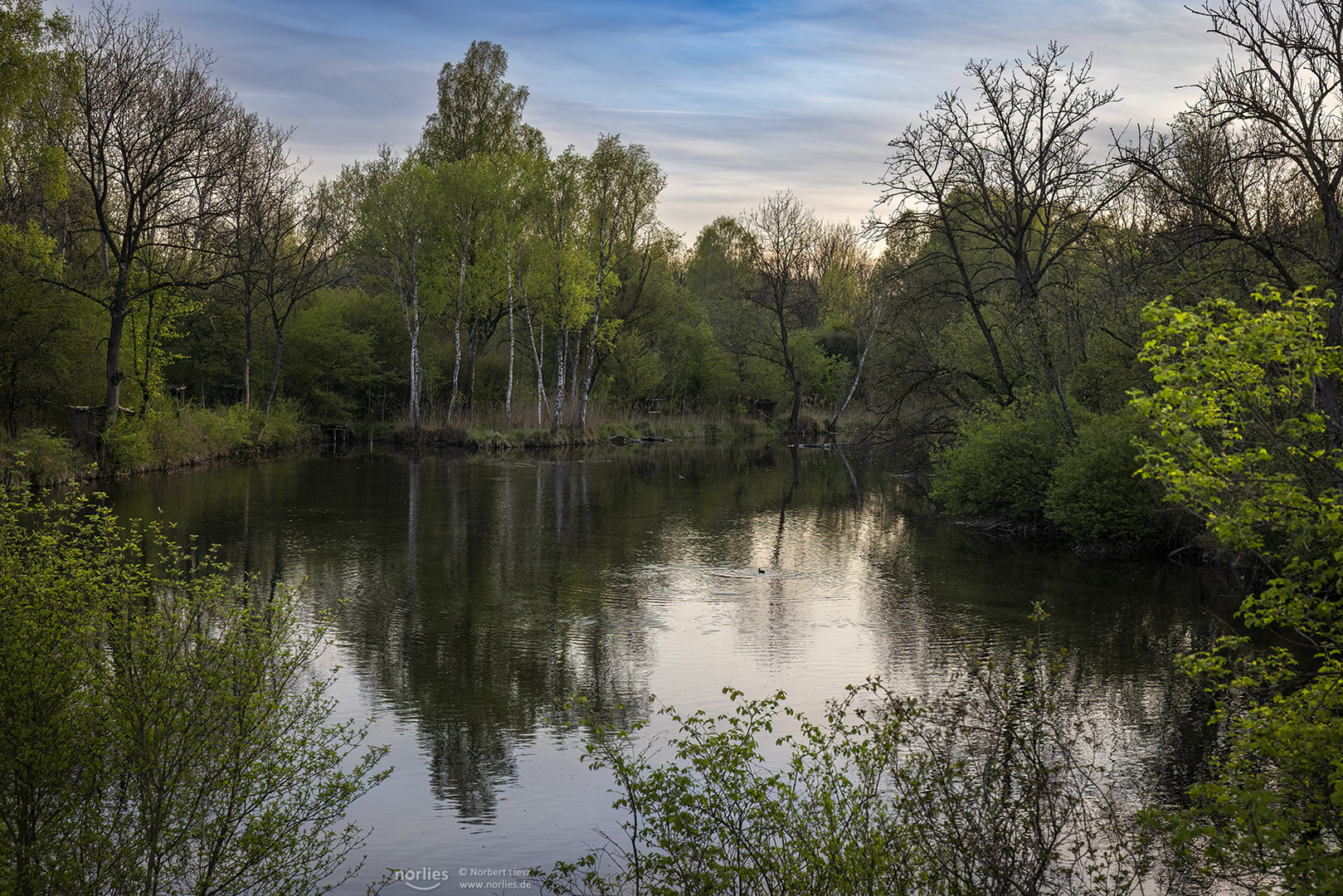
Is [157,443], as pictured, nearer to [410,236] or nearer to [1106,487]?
[410,236]

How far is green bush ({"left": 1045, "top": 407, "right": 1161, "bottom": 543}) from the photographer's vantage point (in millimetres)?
16859

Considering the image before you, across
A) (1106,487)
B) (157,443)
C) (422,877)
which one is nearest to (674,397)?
(157,443)

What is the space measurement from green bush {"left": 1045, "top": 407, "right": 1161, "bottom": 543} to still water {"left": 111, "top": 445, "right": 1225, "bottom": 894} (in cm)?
77

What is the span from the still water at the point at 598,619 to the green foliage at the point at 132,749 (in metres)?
1.15

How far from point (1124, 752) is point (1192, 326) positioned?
4410 millimetres

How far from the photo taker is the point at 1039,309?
21062mm

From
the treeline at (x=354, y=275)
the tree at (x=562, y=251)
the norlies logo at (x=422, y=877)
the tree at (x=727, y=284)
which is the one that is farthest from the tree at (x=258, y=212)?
the norlies logo at (x=422, y=877)

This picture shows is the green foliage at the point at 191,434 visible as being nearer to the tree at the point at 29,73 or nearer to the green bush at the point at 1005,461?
the tree at the point at 29,73

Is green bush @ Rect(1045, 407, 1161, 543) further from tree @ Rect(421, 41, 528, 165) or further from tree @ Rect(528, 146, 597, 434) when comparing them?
tree @ Rect(421, 41, 528, 165)

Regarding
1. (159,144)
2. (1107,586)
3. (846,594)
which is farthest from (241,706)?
(159,144)

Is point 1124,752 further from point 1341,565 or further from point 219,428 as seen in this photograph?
point 219,428

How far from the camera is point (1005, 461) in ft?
66.4

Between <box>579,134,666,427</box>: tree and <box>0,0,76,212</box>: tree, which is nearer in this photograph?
<box>0,0,76,212</box>: tree

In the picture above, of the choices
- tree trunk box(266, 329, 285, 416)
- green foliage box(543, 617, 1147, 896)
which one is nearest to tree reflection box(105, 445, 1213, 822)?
green foliage box(543, 617, 1147, 896)
